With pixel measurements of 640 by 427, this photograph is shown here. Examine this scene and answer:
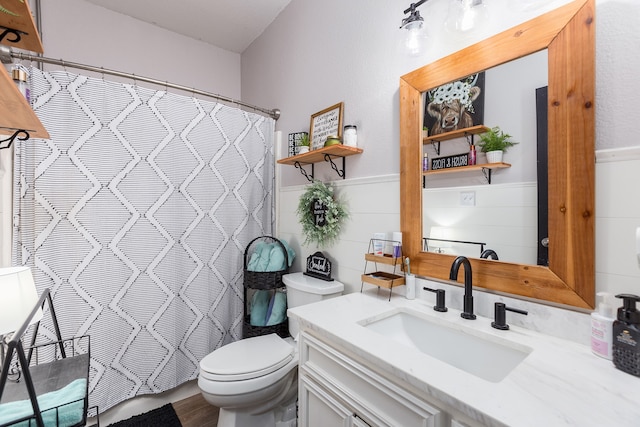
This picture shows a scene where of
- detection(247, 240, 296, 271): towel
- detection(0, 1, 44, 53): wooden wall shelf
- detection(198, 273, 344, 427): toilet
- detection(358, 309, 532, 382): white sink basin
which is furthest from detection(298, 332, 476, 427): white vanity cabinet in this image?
detection(0, 1, 44, 53): wooden wall shelf

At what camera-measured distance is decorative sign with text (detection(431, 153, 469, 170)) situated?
3.56 feet

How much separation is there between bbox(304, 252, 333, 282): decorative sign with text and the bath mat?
1.10 metres

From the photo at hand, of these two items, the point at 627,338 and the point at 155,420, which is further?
the point at 155,420

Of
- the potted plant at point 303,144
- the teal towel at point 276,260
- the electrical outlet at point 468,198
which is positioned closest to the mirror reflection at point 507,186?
the electrical outlet at point 468,198

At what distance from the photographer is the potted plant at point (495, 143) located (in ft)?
3.25

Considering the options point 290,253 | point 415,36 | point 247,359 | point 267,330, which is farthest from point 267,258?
point 415,36

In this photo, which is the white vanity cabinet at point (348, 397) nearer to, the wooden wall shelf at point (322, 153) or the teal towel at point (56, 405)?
the teal towel at point (56, 405)

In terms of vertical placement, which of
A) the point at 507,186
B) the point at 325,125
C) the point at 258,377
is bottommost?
the point at 258,377

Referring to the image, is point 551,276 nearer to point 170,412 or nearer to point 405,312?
point 405,312

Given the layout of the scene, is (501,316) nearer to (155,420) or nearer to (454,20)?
(454,20)

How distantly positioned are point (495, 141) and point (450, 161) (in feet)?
0.55

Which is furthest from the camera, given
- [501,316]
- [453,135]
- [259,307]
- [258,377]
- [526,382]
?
[259,307]

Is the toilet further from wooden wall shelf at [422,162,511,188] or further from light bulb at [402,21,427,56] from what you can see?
light bulb at [402,21,427,56]

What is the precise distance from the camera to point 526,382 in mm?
649
